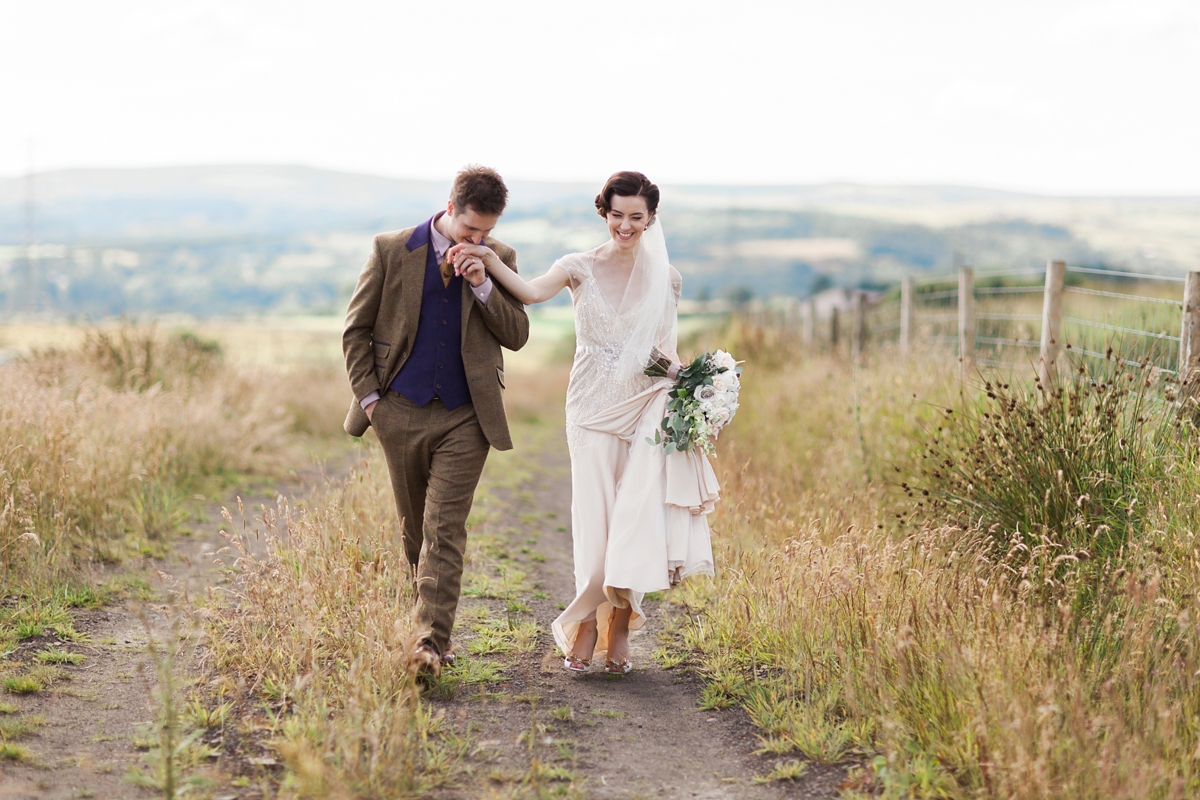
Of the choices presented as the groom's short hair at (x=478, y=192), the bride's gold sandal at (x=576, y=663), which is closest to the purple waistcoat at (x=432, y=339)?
the groom's short hair at (x=478, y=192)

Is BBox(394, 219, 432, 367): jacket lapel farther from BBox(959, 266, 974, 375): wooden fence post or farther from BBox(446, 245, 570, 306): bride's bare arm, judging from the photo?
BBox(959, 266, 974, 375): wooden fence post

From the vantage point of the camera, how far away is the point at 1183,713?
11.4 ft

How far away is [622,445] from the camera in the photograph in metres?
5.02

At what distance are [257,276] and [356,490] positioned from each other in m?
115

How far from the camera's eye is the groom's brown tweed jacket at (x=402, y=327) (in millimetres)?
4469

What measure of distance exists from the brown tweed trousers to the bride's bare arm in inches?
2.8

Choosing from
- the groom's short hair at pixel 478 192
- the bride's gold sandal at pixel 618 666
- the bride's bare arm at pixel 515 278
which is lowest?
the bride's gold sandal at pixel 618 666

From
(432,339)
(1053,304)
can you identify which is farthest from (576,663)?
(1053,304)

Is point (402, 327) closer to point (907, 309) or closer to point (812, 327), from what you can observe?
point (907, 309)

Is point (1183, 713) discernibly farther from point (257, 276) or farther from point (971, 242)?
point (257, 276)

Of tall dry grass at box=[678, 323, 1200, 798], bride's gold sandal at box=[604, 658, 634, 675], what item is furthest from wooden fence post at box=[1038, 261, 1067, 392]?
bride's gold sandal at box=[604, 658, 634, 675]

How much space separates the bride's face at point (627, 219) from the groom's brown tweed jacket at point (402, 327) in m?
0.64

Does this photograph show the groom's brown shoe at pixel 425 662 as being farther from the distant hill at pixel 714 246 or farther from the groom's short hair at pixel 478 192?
the distant hill at pixel 714 246

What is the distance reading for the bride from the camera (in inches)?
188
